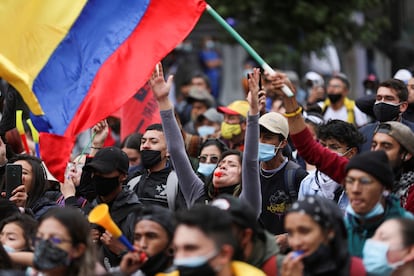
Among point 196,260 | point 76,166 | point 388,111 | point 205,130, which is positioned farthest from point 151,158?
point 196,260

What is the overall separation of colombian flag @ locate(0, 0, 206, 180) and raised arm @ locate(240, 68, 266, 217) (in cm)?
141

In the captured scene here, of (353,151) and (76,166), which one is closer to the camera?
(353,151)

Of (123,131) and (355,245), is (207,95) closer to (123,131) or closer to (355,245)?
(123,131)

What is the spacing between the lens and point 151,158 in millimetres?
10375

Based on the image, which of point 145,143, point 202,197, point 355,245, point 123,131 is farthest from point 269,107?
point 355,245

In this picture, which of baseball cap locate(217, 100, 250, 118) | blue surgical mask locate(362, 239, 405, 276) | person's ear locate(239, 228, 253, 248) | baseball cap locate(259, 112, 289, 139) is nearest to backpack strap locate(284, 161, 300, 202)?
baseball cap locate(259, 112, 289, 139)

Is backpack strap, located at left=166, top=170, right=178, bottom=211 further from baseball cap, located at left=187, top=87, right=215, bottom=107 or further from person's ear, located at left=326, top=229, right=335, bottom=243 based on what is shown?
baseball cap, located at left=187, top=87, right=215, bottom=107

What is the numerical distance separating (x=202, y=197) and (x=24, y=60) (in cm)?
172

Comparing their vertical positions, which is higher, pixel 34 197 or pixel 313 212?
pixel 313 212

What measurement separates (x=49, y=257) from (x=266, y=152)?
111 inches

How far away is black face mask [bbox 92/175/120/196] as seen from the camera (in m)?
9.31

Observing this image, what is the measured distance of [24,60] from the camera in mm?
9391

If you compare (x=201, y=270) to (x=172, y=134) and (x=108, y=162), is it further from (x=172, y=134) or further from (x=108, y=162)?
(x=108, y=162)

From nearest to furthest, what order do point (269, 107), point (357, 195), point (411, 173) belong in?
point (357, 195) → point (411, 173) → point (269, 107)
